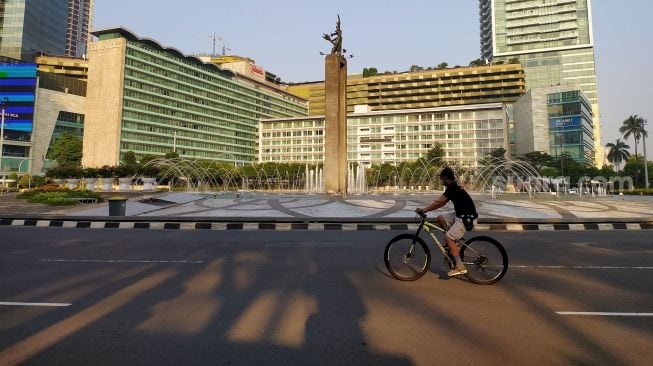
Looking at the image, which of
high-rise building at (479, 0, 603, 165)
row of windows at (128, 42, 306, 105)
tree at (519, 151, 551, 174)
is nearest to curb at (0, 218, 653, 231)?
tree at (519, 151, 551, 174)

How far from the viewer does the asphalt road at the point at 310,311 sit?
10.7 feet

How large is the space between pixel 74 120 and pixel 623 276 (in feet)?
407

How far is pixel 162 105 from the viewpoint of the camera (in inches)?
4200

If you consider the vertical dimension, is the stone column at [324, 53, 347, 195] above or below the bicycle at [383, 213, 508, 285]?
above

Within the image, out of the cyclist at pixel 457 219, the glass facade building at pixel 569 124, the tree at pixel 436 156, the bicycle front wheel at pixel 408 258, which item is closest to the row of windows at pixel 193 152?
the tree at pixel 436 156

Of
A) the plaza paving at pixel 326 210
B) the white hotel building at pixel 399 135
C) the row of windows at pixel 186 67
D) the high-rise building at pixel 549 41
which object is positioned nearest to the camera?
the plaza paving at pixel 326 210

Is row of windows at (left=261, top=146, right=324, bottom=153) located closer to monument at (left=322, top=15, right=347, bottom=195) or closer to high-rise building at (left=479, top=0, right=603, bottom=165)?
high-rise building at (left=479, top=0, right=603, bottom=165)

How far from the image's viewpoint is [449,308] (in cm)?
458

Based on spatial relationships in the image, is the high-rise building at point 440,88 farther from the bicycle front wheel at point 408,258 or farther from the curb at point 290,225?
the bicycle front wheel at point 408,258

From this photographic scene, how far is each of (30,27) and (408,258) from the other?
144 metres

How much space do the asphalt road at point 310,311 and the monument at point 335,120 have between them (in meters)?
17.7

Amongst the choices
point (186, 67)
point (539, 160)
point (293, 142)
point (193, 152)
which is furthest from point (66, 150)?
point (539, 160)

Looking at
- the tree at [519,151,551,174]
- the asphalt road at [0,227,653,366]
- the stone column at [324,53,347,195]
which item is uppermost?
the tree at [519,151,551,174]

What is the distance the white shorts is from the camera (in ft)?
20.0
